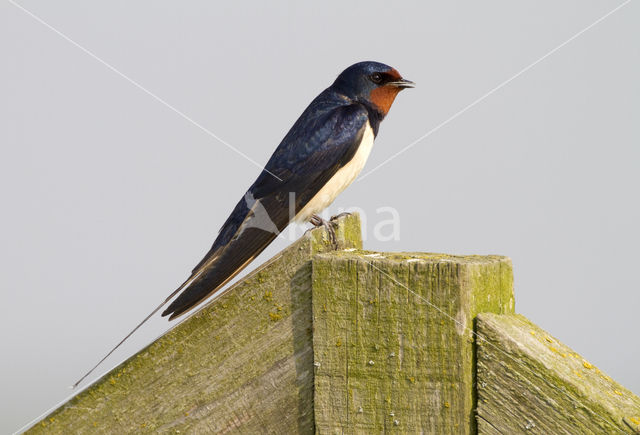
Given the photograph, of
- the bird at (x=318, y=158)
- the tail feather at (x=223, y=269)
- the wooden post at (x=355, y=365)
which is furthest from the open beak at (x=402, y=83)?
the wooden post at (x=355, y=365)

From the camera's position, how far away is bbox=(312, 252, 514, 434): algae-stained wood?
155cm

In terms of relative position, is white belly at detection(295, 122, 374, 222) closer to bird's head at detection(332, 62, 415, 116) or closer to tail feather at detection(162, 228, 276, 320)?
bird's head at detection(332, 62, 415, 116)

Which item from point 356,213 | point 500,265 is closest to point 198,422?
point 500,265

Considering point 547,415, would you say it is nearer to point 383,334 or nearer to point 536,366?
point 536,366

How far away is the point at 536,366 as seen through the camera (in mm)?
1496

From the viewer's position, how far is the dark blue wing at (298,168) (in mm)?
3287

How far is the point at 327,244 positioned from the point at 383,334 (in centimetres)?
34

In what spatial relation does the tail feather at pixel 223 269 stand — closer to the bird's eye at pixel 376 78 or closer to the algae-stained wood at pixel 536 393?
the algae-stained wood at pixel 536 393

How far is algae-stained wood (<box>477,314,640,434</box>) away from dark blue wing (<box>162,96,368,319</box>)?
1.44 m

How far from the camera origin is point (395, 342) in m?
1.58

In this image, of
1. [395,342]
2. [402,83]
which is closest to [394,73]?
[402,83]

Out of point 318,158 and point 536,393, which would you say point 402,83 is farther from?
point 536,393

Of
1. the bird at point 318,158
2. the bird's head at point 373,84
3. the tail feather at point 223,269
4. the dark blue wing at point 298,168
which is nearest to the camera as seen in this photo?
the tail feather at point 223,269

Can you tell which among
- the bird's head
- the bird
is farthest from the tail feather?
the bird's head
